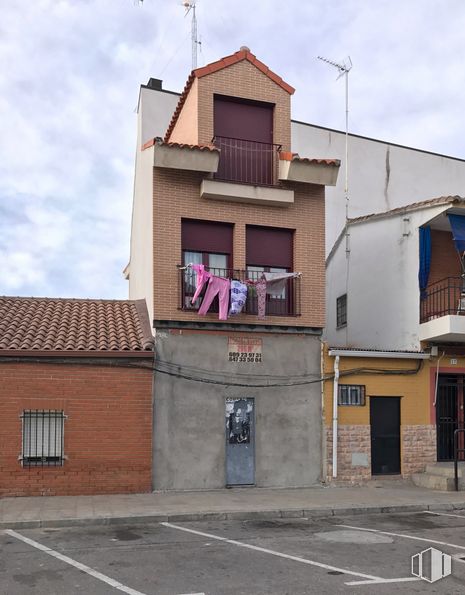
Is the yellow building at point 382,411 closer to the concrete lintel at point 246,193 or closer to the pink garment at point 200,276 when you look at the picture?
the pink garment at point 200,276

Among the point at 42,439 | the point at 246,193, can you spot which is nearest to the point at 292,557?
the point at 42,439

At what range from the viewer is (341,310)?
2062cm

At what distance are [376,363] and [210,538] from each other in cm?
746

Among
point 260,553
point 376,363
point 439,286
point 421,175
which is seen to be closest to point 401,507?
point 376,363

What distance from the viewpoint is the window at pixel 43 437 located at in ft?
43.2

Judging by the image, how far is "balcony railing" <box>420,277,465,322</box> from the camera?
16422 millimetres

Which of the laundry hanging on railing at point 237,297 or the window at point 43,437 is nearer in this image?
the window at point 43,437

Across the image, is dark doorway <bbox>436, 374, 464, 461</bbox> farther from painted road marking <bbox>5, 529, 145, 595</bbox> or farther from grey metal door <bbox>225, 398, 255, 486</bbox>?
painted road marking <bbox>5, 529, 145, 595</bbox>

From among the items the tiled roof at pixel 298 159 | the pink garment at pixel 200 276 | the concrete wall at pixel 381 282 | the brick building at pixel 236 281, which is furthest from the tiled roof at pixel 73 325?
the concrete wall at pixel 381 282

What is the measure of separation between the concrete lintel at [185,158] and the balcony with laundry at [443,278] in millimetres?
5897

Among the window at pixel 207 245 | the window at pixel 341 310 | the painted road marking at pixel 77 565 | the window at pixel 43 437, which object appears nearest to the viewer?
the painted road marking at pixel 77 565

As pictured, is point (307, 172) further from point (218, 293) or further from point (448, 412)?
point (448, 412)

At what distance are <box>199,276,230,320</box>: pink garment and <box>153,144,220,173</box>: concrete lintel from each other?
8.29 ft

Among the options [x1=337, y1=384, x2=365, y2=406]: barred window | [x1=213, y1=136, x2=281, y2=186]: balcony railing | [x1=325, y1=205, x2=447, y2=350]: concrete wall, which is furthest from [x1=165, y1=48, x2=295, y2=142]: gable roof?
[x1=337, y1=384, x2=365, y2=406]: barred window
